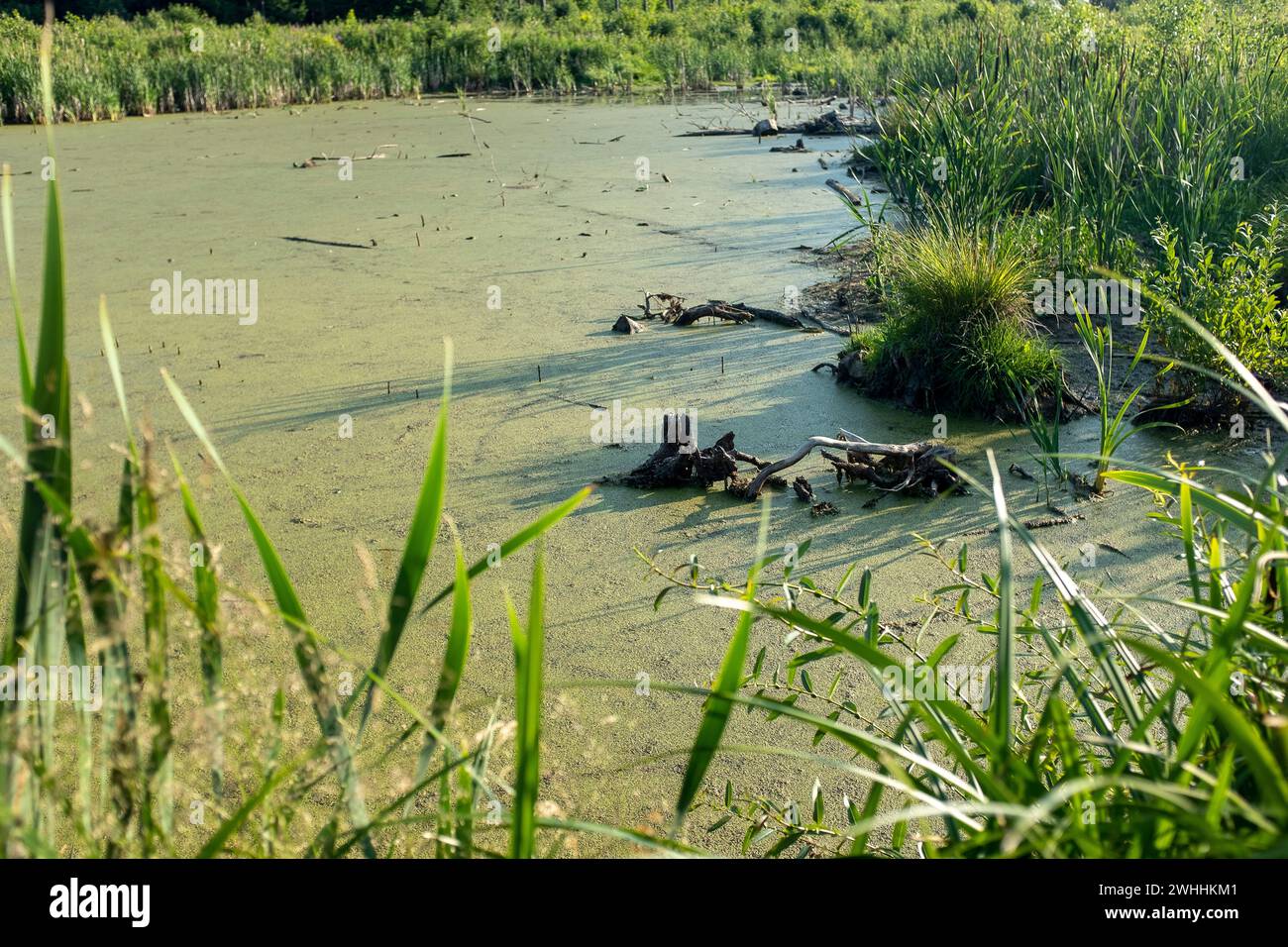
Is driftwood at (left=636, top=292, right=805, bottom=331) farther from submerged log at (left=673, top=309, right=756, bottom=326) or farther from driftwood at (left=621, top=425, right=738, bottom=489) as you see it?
driftwood at (left=621, top=425, right=738, bottom=489)

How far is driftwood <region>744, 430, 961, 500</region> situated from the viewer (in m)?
3.13

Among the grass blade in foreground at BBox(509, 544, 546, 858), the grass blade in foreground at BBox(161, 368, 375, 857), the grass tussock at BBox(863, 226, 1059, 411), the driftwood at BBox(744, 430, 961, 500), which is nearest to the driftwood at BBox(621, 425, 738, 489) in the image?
the driftwood at BBox(744, 430, 961, 500)

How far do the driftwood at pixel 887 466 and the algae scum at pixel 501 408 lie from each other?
61 mm

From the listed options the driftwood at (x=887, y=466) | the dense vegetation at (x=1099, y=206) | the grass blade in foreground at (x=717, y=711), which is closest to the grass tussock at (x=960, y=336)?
the dense vegetation at (x=1099, y=206)

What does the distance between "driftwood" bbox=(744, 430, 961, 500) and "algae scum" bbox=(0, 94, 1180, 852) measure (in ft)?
0.20

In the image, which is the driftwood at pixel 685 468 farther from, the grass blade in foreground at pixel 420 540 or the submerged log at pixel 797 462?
the grass blade in foreground at pixel 420 540

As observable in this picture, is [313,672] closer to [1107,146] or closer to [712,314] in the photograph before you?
[712,314]

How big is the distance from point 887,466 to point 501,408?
4.08ft

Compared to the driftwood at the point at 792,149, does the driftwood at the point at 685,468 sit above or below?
below

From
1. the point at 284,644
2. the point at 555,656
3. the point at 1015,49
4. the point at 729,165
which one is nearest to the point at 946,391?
the point at 555,656

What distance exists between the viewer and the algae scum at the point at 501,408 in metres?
2.19

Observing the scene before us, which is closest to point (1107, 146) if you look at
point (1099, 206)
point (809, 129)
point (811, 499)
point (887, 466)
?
point (1099, 206)
